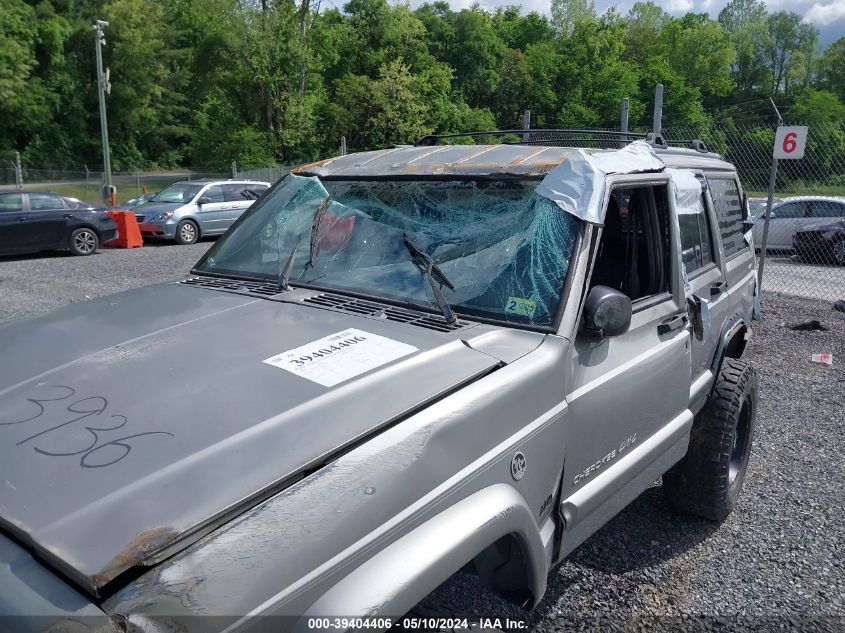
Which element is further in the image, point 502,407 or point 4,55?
point 4,55

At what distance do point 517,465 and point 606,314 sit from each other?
672mm

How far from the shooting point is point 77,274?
494 inches

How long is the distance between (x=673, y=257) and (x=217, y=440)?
233 centimetres

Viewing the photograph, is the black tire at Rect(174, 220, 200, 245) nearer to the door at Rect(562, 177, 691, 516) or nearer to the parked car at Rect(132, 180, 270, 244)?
the parked car at Rect(132, 180, 270, 244)

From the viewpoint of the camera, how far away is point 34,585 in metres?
1.38

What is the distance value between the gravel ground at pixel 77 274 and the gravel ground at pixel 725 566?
312 inches

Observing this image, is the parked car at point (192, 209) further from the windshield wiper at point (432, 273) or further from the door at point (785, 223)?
the windshield wiper at point (432, 273)

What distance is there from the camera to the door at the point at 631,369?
2.52 metres

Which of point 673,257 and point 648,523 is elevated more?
point 673,257

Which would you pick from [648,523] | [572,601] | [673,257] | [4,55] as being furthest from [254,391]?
[4,55]

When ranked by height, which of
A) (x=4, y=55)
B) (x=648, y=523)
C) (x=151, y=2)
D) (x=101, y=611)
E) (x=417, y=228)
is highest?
(x=151, y=2)

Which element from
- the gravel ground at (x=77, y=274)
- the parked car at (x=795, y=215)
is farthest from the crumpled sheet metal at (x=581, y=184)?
the parked car at (x=795, y=215)

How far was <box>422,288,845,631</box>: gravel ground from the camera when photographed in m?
2.99

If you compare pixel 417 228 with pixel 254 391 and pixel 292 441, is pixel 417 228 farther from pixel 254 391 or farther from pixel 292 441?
pixel 292 441
